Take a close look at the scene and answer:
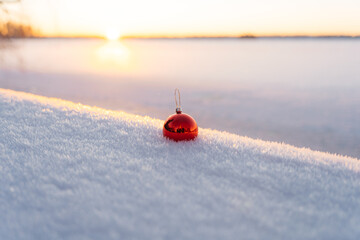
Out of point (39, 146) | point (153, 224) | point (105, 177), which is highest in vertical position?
point (39, 146)

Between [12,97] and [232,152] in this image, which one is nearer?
[232,152]

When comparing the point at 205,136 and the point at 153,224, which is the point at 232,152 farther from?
the point at 153,224

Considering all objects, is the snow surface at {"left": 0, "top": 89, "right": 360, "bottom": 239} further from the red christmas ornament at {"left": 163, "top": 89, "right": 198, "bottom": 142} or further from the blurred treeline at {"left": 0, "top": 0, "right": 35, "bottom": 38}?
the blurred treeline at {"left": 0, "top": 0, "right": 35, "bottom": 38}

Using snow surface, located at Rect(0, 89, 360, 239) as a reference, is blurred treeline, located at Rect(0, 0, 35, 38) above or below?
above

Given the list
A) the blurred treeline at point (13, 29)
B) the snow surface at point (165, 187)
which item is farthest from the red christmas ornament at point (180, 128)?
the blurred treeline at point (13, 29)

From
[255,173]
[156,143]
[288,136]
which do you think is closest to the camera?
[255,173]

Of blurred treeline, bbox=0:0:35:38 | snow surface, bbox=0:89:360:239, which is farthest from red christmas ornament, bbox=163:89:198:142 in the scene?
blurred treeline, bbox=0:0:35:38

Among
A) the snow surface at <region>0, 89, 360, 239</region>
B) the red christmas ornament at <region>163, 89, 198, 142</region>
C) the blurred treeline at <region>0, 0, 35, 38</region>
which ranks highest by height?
the blurred treeline at <region>0, 0, 35, 38</region>

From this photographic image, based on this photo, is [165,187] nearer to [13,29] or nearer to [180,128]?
[180,128]

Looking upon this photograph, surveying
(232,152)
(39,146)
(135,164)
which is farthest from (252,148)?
(39,146)
